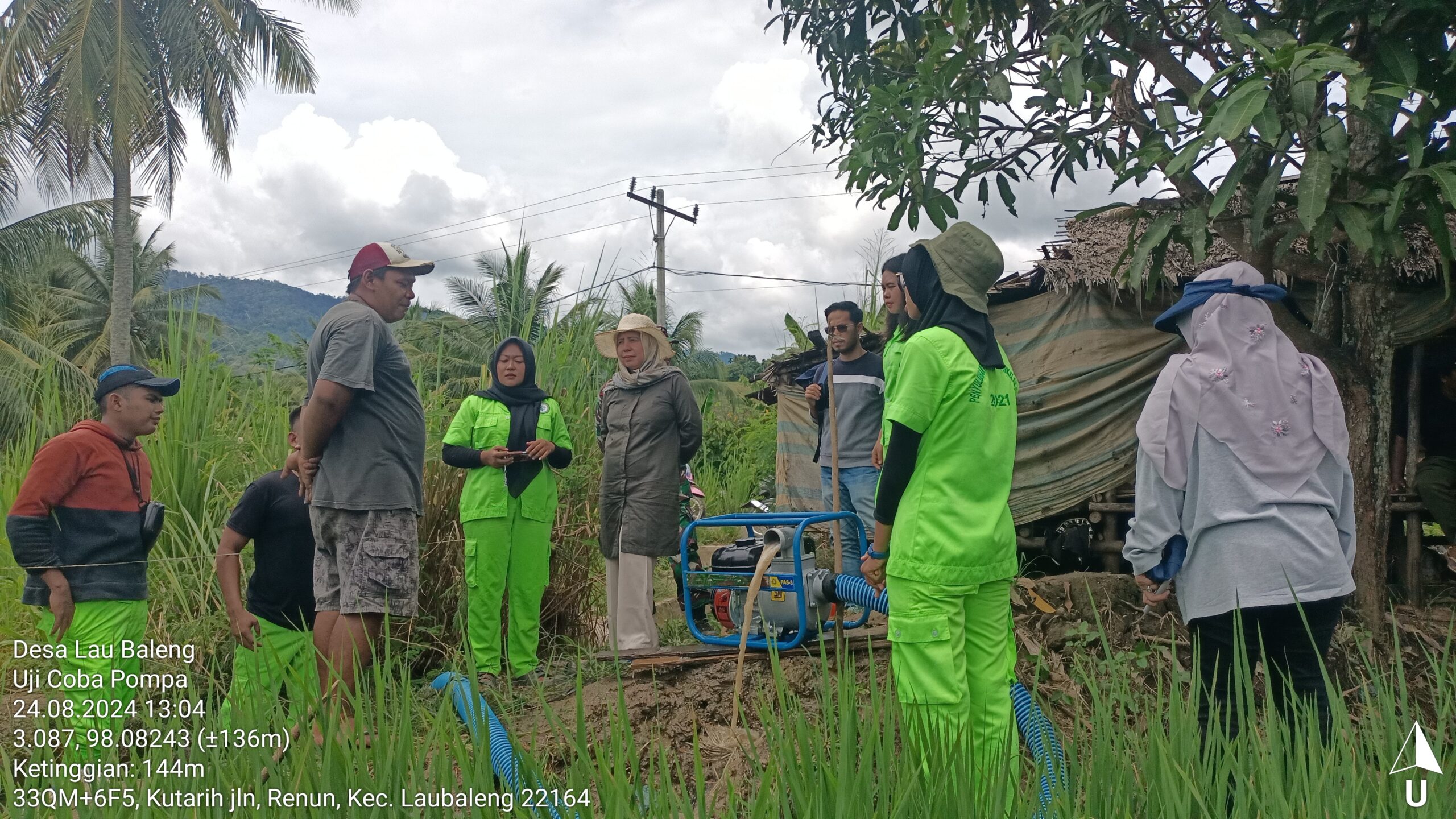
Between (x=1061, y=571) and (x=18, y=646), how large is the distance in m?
6.75

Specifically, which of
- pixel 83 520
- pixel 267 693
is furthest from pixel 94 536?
pixel 267 693

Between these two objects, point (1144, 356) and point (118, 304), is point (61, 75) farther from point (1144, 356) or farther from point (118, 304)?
point (1144, 356)

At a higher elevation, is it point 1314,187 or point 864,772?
point 1314,187

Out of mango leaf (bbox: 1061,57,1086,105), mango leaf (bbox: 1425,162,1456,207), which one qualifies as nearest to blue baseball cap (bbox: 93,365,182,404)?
mango leaf (bbox: 1061,57,1086,105)

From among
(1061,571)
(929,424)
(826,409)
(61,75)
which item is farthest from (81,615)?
(61,75)

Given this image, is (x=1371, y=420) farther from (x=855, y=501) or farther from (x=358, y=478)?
(x=358, y=478)

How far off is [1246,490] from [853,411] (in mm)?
2867

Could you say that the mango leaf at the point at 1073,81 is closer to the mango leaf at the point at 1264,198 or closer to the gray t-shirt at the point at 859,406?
the mango leaf at the point at 1264,198

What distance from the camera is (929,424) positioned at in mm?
2727

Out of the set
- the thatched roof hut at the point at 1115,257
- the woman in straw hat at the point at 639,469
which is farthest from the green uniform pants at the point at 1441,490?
the woman in straw hat at the point at 639,469

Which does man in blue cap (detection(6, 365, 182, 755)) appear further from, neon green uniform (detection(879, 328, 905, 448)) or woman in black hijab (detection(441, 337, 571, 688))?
neon green uniform (detection(879, 328, 905, 448))

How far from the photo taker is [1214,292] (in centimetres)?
280

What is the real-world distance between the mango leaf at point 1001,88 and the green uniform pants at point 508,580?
2877 mm

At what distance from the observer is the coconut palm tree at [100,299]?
25.5m
